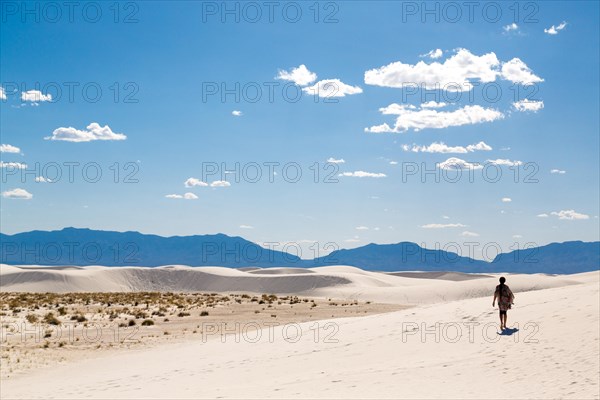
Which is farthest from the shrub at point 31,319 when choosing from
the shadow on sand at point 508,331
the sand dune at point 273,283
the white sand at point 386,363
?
the sand dune at point 273,283

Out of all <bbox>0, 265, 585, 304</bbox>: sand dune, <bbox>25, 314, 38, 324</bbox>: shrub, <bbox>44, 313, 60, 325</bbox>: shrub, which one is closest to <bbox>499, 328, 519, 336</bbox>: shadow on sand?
<bbox>44, 313, 60, 325</bbox>: shrub

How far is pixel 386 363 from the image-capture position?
15.7m

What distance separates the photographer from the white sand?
13125 mm

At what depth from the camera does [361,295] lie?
184ft

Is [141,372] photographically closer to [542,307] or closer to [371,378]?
[371,378]

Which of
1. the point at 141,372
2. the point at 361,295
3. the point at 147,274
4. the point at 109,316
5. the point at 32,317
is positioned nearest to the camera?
the point at 141,372

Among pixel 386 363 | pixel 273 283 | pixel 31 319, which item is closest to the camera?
pixel 386 363

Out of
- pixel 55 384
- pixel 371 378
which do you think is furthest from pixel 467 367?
pixel 55 384

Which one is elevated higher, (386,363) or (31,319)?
(386,363)

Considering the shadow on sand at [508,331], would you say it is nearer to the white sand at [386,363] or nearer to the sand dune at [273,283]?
the white sand at [386,363]

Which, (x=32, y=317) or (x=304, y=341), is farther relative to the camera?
(x=32, y=317)

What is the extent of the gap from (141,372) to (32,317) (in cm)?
1603

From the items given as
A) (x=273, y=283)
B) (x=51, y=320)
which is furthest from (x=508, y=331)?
(x=273, y=283)

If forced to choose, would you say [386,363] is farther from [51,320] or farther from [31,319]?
[31,319]
